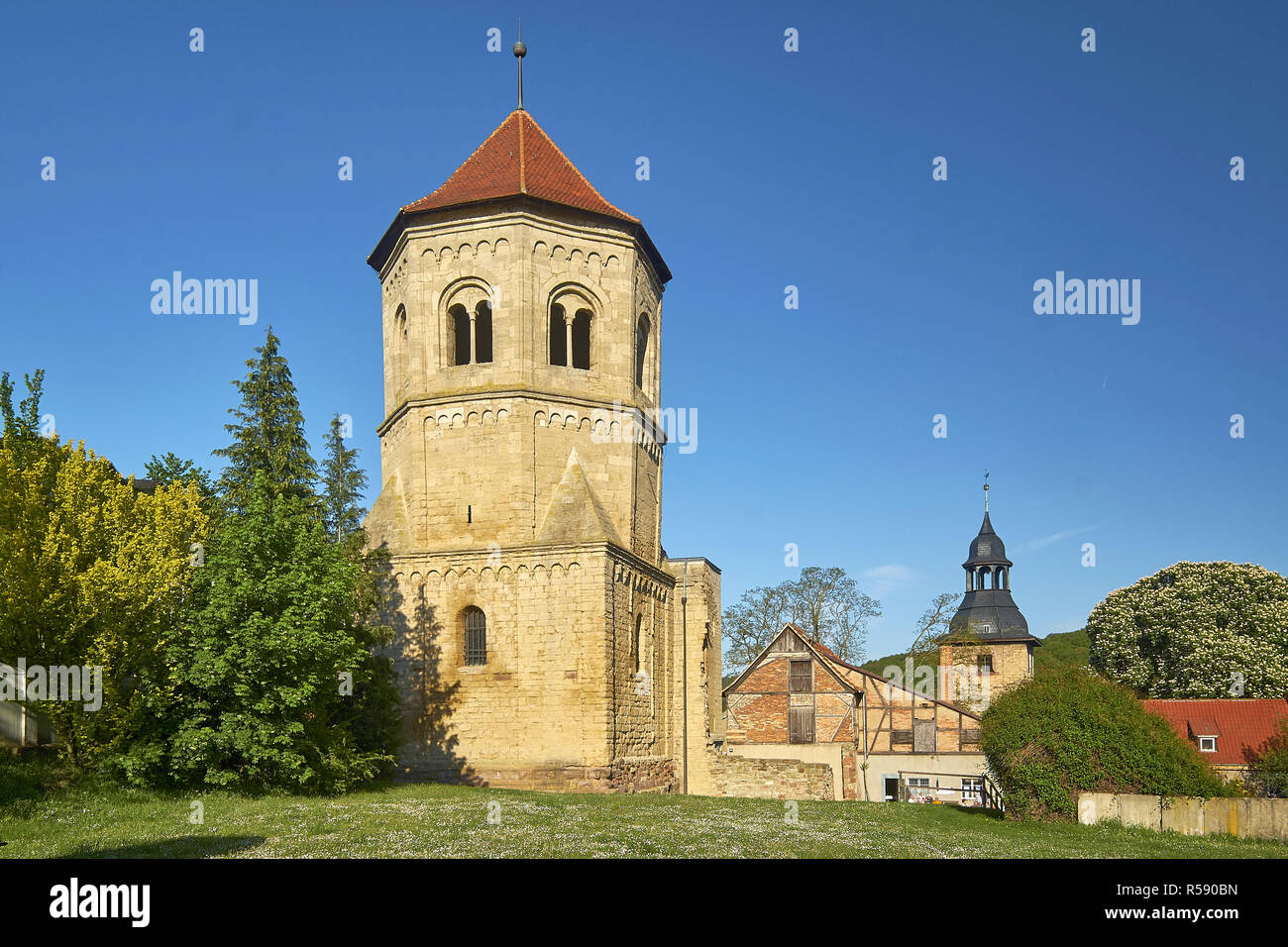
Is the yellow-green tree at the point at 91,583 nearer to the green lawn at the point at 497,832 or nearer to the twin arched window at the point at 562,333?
the green lawn at the point at 497,832

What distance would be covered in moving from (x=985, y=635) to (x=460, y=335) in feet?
141

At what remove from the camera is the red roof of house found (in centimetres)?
4000

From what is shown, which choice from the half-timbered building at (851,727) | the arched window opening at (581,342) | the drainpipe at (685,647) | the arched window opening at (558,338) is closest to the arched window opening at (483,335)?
the arched window opening at (558,338)

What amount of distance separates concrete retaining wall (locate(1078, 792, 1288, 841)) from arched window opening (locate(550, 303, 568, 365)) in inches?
622

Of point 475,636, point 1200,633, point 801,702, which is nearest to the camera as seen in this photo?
point 475,636

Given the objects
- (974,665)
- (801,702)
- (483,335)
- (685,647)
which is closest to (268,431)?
(483,335)

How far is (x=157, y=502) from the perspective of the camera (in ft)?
60.7

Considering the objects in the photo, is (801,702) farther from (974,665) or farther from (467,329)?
(467,329)

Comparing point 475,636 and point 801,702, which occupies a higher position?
point 475,636

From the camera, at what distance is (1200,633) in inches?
1886

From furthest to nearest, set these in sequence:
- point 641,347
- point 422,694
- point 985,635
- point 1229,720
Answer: point 985,635 < point 1229,720 < point 641,347 < point 422,694

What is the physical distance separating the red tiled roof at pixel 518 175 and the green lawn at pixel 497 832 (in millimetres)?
14908

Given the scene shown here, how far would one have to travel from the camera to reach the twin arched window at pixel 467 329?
2591 cm

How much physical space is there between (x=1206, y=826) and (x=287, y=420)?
26.0 m
